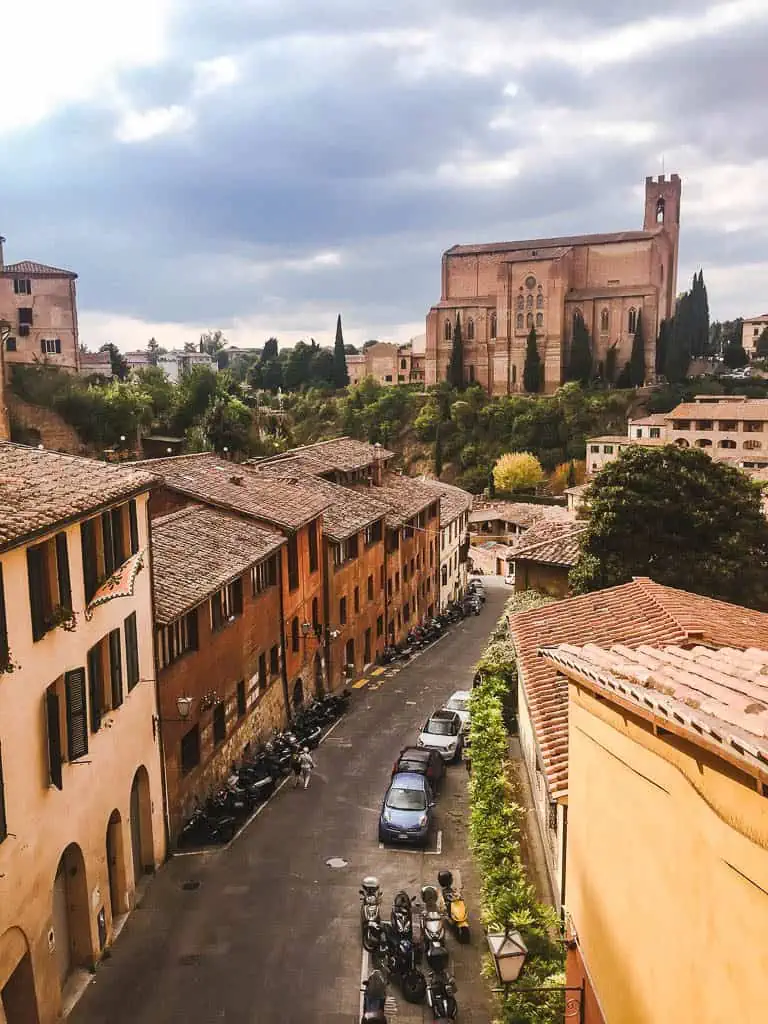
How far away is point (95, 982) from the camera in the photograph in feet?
50.1

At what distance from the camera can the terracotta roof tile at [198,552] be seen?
797 inches

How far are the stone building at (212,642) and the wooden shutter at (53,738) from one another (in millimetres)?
5074

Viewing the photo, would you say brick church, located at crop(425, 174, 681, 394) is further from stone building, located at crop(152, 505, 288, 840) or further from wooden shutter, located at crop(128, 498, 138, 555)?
wooden shutter, located at crop(128, 498, 138, 555)

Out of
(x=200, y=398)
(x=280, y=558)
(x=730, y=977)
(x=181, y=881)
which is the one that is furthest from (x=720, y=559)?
(x=200, y=398)

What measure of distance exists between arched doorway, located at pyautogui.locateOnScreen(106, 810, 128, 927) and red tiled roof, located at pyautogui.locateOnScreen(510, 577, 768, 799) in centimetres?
899

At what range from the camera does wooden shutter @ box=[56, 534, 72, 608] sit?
1434 cm

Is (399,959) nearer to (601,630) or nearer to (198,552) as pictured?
(601,630)

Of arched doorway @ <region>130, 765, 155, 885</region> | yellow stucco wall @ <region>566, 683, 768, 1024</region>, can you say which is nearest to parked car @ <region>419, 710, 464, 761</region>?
arched doorway @ <region>130, 765, 155, 885</region>

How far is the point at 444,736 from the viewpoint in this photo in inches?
1071

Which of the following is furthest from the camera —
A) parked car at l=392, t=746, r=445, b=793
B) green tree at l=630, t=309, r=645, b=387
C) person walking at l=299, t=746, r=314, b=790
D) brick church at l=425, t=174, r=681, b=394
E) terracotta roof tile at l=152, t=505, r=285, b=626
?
brick church at l=425, t=174, r=681, b=394

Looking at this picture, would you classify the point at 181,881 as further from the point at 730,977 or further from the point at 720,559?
the point at 720,559

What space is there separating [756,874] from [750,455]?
7802 cm

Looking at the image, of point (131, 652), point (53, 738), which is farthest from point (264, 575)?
point (53, 738)

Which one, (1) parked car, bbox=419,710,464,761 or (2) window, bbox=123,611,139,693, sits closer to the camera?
(2) window, bbox=123,611,139,693
